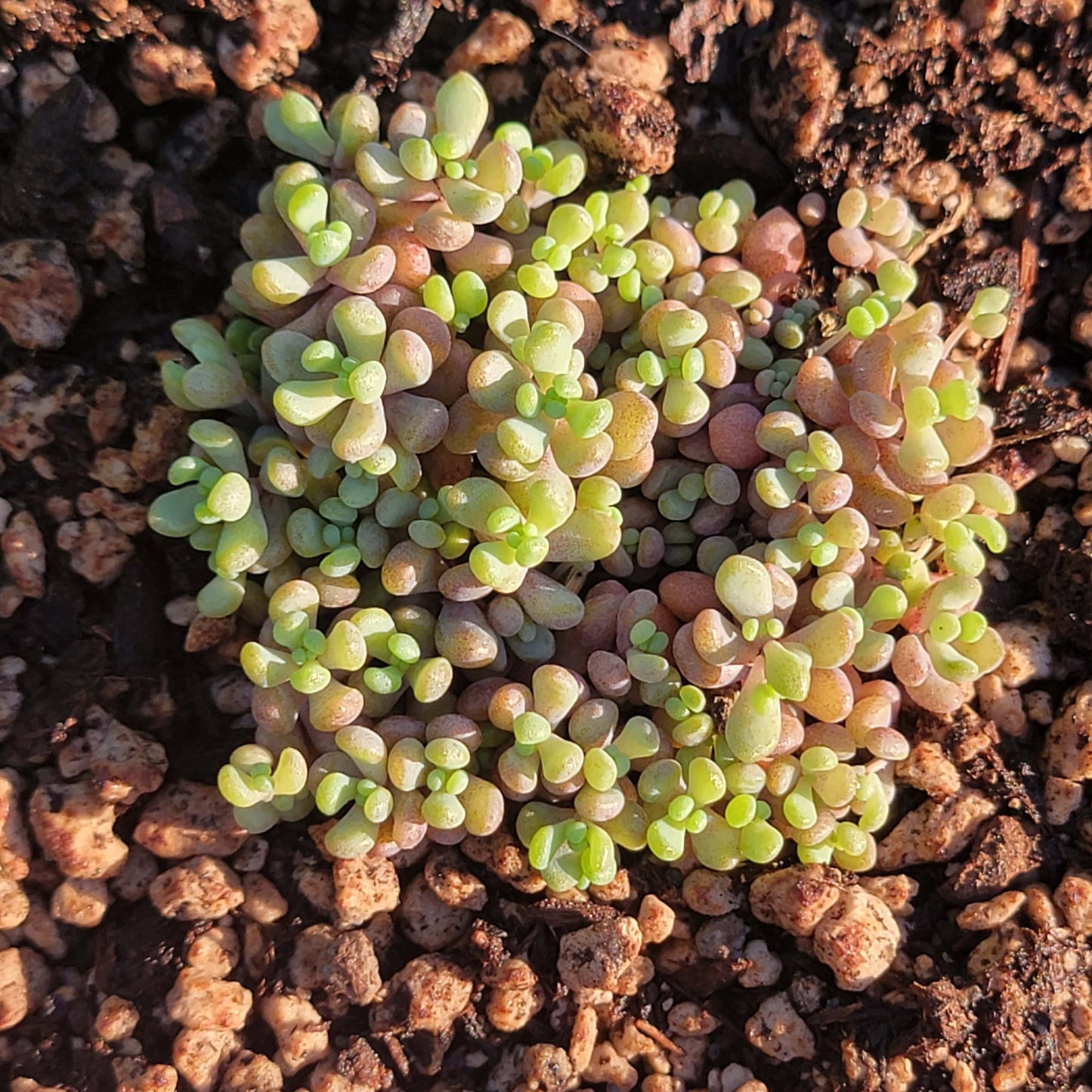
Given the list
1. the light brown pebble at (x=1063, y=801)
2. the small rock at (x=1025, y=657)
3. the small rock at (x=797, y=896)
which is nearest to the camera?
the small rock at (x=797, y=896)

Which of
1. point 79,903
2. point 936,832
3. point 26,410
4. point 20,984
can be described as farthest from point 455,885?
point 26,410

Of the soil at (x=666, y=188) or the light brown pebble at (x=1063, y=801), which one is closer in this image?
the soil at (x=666, y=188)

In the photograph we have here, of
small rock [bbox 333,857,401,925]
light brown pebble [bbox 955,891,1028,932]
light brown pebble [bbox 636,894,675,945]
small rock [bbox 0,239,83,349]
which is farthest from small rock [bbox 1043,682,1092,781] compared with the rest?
small rock [bbox 0,239,83,349]

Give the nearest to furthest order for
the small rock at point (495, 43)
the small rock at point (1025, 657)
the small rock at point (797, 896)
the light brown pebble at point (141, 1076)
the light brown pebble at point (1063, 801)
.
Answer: the light brown pebble at point (141, 1076), the small rock at point (797, 896), the light brown pebble at point (1063, 801), the small rock at point (1025, 657), the small rock at point (495, 43)

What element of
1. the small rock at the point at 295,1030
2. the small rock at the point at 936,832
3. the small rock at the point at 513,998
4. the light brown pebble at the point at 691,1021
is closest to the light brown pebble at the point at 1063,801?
the small rock at the point at 936,832

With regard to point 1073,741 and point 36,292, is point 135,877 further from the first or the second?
point 1073,741

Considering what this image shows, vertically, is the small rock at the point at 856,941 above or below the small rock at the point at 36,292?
below

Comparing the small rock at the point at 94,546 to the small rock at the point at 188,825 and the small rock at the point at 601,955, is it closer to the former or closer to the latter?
the small rock at the point at 188,825
